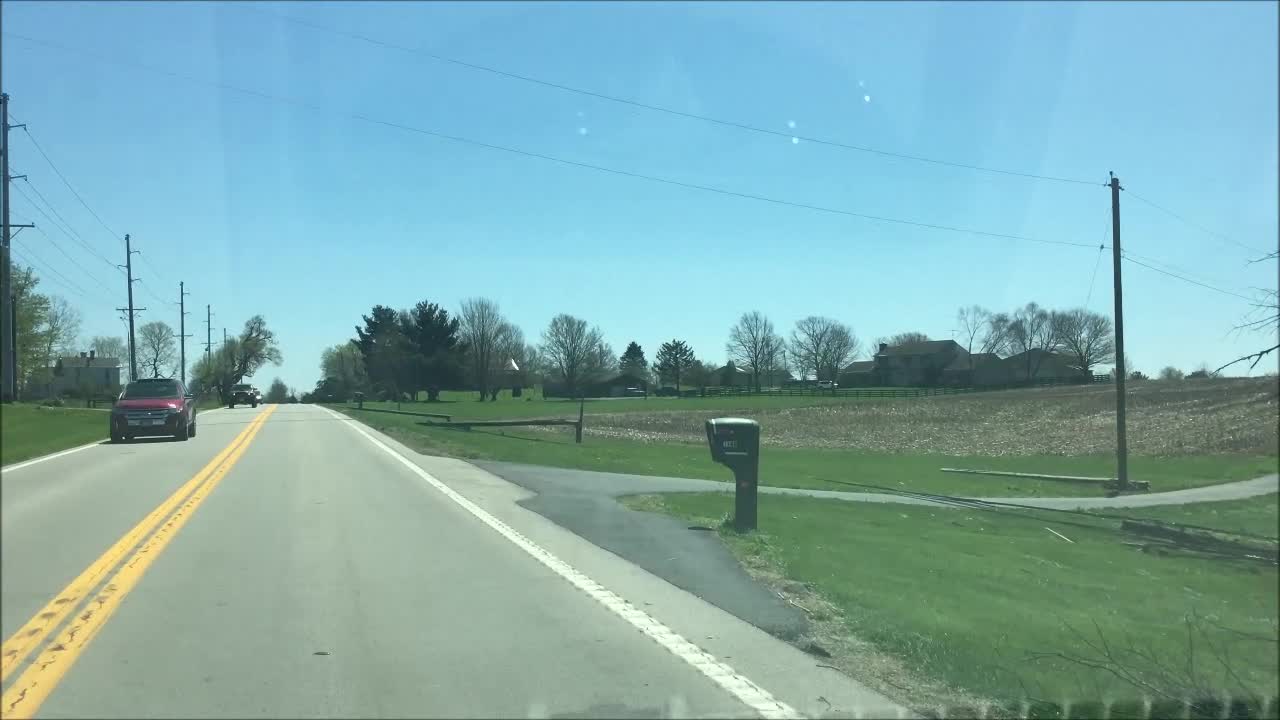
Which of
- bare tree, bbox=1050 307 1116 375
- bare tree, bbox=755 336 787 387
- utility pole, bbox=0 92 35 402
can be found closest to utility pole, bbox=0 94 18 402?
utility pole, bbox=0 92 35 402

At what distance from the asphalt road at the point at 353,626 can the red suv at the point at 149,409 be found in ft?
31.4

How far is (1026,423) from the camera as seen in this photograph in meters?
35.0

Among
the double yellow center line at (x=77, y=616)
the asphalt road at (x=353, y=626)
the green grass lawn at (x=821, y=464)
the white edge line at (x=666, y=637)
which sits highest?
the double yellow center line at (x=77, y=616)

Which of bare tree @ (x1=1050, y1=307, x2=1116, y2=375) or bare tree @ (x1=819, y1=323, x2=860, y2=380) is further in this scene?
bare tree @ (x1=819, y1=323, x2=860, y2=380)

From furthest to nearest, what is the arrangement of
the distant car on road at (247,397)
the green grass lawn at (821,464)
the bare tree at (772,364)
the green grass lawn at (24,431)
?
1. the bare tree at (772,364)
2. the distant car on road at (247,397)
3. the green grass lawn at (821,464)
4. the green grass lawn at (24,431)

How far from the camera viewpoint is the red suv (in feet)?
70.3

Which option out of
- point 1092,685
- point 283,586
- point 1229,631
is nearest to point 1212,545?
point 1229,631

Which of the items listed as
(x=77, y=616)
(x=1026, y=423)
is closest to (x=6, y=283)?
(x=77, y=616)

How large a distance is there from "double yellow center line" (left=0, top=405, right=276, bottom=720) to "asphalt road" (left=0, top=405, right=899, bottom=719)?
0.02 m

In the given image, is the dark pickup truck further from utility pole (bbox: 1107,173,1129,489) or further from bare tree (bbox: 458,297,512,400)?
utility pole (bbox: 1107,173,1129,489)

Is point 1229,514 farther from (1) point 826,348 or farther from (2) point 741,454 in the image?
(1) point 826,348

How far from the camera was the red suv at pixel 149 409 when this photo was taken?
21.4 metres

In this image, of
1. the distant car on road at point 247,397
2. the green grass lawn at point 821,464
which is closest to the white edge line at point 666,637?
the green grass lawn at point 821,464

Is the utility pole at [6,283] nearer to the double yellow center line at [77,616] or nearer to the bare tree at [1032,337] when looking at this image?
the double yellow center line at [77,616]
